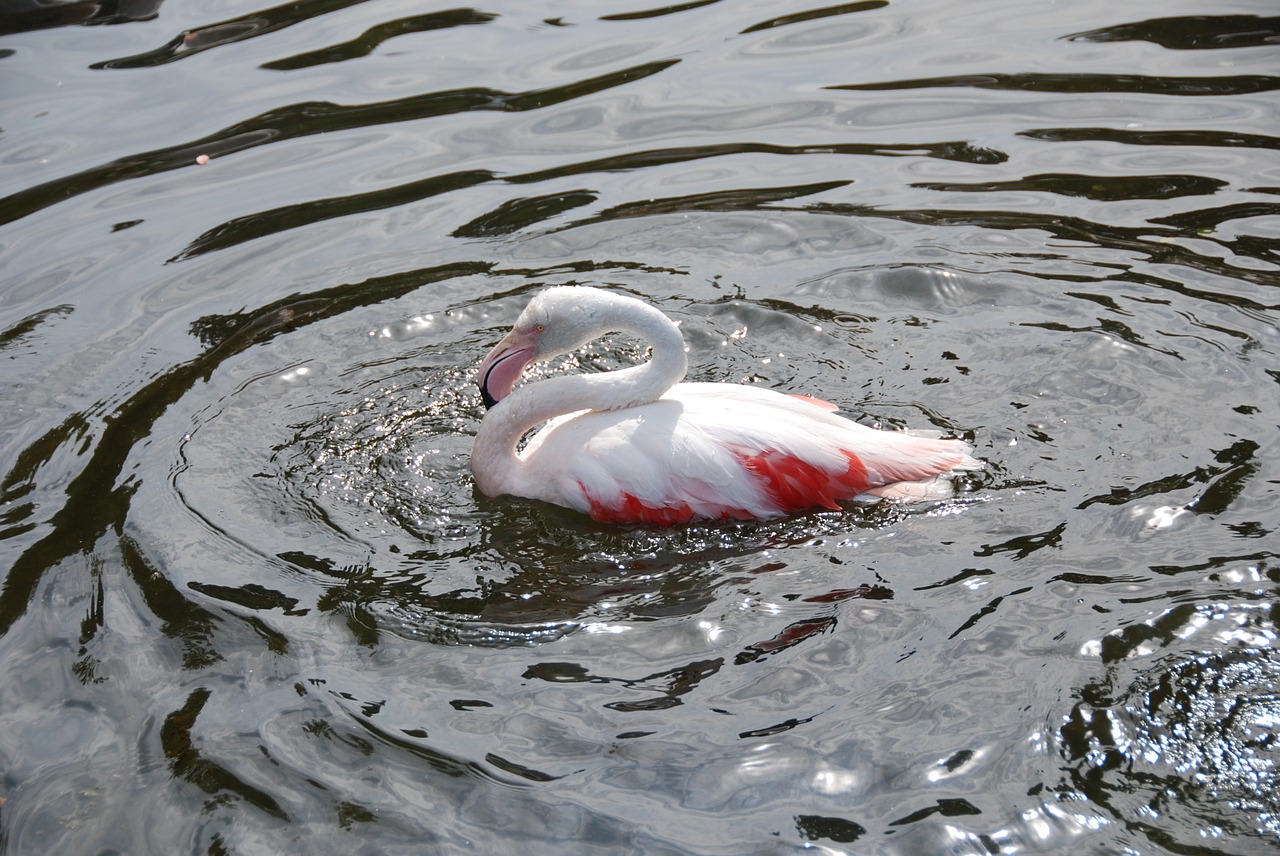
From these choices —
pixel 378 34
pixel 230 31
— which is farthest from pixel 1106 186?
pixel 230 31

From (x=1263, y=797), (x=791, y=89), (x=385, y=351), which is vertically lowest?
(x=1263, y=797)

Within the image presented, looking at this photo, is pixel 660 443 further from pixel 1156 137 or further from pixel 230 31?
pixel 230 31

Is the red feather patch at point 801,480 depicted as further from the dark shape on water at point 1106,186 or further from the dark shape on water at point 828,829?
the dark shape on water at point 1106,186

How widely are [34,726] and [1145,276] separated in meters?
4.92

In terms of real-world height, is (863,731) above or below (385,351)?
below

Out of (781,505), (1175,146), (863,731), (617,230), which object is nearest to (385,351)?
(617,230)

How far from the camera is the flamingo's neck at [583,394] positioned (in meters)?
4.70

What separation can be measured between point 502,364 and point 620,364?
3.12ft

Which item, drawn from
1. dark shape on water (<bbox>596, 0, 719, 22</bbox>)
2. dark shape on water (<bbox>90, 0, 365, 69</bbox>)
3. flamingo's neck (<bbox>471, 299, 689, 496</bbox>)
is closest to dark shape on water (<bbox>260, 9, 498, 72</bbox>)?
dark shape on water (<bbox>90, 0, 365, 69</bbox>)

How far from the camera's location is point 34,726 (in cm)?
384

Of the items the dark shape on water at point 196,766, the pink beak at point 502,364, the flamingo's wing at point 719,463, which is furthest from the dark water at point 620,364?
the pink beak at point 502,364

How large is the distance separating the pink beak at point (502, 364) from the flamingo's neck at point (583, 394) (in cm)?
8

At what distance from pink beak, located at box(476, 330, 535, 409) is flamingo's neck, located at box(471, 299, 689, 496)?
78mm

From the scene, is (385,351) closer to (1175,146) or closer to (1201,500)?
(1201,500)
